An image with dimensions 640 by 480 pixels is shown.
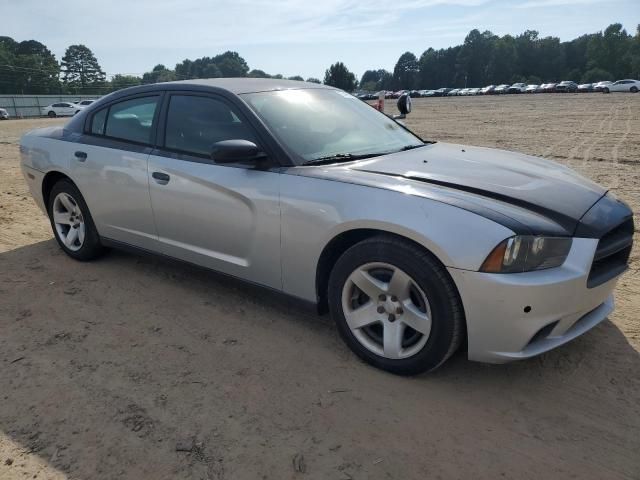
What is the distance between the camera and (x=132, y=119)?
13.4ft

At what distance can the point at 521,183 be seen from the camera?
115 inches

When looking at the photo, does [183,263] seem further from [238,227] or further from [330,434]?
[330,434]

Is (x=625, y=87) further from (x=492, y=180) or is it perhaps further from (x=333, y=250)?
(x=333, y=250)

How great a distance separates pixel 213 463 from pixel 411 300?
4.11 feet

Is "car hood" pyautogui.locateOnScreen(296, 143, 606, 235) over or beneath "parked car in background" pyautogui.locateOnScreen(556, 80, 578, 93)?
over

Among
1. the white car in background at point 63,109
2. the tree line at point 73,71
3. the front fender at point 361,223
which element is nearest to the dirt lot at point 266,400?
the front fender at point 361,223

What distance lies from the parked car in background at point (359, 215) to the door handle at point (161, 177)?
0.04 ft

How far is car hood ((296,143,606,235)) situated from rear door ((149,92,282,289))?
42 centimetres

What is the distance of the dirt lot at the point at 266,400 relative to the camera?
2.23 meters

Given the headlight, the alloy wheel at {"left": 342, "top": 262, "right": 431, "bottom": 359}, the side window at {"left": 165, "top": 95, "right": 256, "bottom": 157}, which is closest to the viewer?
the headlight

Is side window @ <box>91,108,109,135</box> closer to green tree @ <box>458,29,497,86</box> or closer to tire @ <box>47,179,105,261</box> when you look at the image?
tire @ <box>47,179,105,261</box>

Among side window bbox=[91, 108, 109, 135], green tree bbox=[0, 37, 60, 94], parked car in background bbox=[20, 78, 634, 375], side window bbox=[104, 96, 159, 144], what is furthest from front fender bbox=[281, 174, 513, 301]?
green tree bbox=[0, 37, 60, 94]

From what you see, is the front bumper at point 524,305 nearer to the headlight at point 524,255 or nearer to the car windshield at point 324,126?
the headlight at point 524,255

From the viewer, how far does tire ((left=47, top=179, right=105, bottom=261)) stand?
4.49 m
